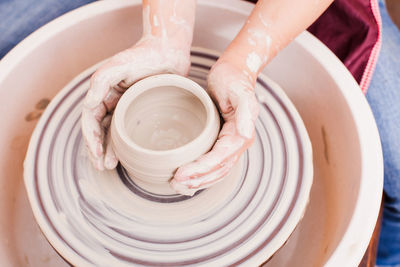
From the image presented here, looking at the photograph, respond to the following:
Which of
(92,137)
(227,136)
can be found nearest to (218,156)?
(227,136)

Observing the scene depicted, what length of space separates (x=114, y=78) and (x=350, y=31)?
65 centimetres

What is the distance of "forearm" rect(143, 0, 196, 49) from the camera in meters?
0.98

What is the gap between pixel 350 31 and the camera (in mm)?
1062

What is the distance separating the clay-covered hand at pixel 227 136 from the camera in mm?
773

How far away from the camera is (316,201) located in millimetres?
1035

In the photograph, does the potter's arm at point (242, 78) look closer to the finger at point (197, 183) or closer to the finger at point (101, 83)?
the finger at point (197, 183)

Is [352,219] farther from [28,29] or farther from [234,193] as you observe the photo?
[28,29]

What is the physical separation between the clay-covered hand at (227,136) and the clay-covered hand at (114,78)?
0.15m

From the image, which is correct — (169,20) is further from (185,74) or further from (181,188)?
Answer: (181,188)

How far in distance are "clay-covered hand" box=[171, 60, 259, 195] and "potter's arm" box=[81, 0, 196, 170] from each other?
6.2 inches

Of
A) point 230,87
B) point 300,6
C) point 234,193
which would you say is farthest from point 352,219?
point 300,6

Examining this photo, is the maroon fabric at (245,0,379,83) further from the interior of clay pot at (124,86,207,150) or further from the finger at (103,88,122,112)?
the finger at (103,88,122,112)

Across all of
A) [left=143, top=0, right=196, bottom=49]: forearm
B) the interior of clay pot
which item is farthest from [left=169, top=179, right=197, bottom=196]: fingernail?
[left=143, top=0, right=196, bottom=49]: forearm

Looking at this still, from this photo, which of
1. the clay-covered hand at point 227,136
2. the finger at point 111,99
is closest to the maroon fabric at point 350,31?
the clay-covered hand at point 227,136
